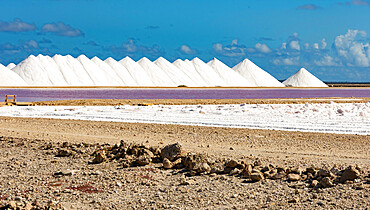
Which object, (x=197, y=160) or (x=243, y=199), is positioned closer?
(x=243, y=199)

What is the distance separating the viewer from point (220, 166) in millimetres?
7012

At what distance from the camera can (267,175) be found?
641 cm

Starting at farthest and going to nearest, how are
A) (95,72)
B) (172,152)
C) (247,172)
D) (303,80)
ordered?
(303,80), (95,72), (172,152), (247,172)

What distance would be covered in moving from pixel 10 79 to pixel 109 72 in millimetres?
19657

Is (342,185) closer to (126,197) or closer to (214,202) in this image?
(214,202)

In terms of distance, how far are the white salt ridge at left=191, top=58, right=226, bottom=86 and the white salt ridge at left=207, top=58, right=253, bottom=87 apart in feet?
3.62

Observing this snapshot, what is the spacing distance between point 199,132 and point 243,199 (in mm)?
6643

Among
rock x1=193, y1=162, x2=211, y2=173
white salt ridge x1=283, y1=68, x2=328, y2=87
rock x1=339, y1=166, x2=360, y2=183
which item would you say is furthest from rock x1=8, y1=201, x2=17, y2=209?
white salt ridge x1=283, y1=68, x2=328, y2=87

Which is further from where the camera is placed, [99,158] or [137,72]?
[137,72]

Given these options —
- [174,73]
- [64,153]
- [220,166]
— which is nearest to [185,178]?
[220,166]

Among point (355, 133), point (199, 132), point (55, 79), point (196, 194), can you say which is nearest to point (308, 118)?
point (355, 133)

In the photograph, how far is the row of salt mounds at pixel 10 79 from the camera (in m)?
68.9

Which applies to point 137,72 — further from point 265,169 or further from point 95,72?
point 265,169

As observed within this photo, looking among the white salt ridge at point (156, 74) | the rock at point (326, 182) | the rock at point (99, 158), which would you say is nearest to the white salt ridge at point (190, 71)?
the white salt ridge at point (156, 74)
